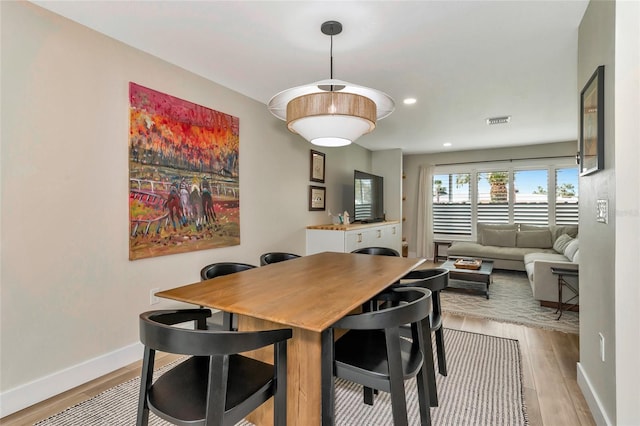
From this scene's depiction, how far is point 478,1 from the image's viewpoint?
193cm

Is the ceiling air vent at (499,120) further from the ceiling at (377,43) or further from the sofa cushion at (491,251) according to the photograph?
the sofa cushion at (491,251)

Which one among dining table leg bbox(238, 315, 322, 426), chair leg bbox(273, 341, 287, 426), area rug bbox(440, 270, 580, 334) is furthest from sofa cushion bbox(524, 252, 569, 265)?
chair leg bbox(273, 341, 287, 426)

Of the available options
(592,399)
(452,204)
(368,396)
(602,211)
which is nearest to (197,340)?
(368,396)

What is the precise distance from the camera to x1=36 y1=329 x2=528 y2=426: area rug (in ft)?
5.83

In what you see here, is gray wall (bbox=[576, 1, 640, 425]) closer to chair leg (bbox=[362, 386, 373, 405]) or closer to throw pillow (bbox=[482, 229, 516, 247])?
chair leg (bbox=[362, 386, 373, 405])

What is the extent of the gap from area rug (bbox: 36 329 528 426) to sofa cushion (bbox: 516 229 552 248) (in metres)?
4.16

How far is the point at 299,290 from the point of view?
167 cm

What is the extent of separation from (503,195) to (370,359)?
6338mm

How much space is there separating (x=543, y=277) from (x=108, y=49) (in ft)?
15.4

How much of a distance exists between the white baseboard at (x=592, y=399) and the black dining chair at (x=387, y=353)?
0.92 meters

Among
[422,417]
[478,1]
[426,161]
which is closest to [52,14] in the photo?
[478,1]

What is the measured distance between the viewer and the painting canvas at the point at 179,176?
2498 mm

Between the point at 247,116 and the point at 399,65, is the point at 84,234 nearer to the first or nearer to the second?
the point at 247,116

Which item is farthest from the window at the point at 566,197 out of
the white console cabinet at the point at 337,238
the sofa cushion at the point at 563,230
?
the white console cabinet at the point at 337,238
